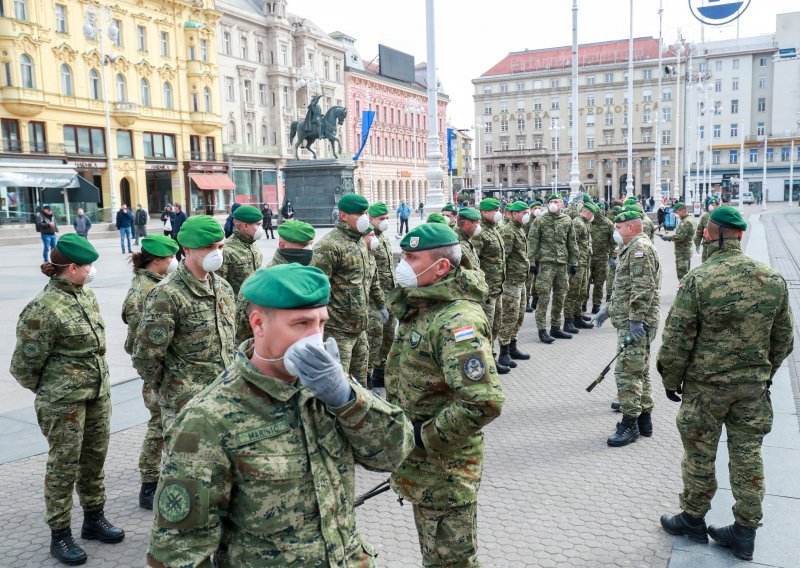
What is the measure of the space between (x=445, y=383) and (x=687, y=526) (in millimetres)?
2417

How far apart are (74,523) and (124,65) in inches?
1848

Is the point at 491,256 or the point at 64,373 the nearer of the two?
the point at 64,373

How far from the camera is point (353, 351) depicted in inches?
267

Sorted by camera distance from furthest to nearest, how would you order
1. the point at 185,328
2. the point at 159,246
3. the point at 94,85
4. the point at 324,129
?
1. the point at 94,85
2. the point at 324,129
3. the point at 159,246
4. the point at 185,328

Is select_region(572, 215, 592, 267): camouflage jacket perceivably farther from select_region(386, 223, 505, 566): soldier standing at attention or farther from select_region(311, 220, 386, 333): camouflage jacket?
select_region(386, 223, 505, 566): soldier standing at attention

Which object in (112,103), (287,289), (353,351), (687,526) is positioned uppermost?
(112,103)

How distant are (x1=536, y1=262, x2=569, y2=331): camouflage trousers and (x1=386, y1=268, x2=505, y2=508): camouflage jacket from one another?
7692 millimetres

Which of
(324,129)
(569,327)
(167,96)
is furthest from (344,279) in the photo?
(167,96)

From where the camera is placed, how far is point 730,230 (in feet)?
14.3

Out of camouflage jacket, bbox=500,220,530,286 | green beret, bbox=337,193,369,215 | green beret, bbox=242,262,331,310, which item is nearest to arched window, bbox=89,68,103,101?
camouflage jacket, bbox=500,220,530,286

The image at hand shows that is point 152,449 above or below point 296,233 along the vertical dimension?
below

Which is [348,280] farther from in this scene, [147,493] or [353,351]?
[147,493]

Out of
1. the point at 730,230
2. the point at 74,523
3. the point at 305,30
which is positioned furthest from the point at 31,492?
the point at 305,30

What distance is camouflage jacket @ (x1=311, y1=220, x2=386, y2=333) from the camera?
646 centimetres
